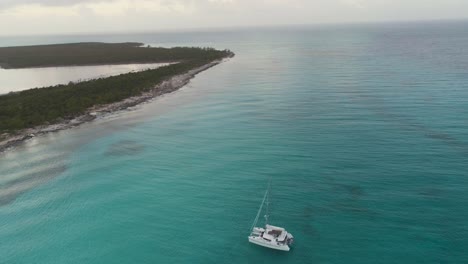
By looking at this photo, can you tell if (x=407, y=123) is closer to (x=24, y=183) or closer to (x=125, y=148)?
(x=125, y=148)

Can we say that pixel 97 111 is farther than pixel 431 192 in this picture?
Yes

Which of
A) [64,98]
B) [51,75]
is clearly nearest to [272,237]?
[64,98]

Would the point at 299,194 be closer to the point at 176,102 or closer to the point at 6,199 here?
the point at 6,199

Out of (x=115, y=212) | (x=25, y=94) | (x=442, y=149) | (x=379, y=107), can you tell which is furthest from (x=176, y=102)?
(x=442, y=149)

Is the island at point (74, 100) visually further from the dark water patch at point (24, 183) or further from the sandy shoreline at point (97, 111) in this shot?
the dark water patch at point (24, 183)

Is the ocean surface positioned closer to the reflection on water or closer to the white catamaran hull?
the white catamaran hull

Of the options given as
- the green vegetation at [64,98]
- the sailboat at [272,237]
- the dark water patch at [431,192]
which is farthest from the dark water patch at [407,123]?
the green vegetation at [64,98]
